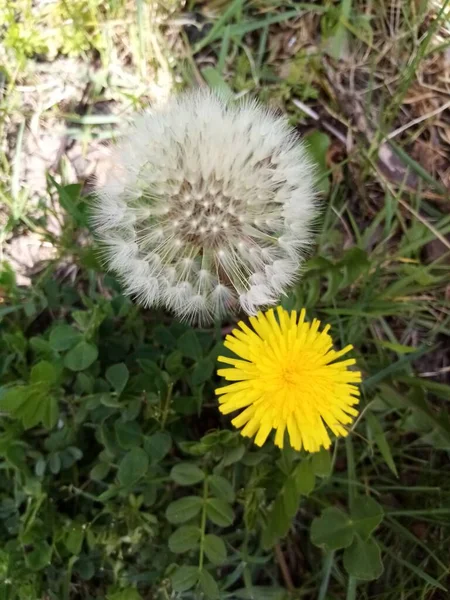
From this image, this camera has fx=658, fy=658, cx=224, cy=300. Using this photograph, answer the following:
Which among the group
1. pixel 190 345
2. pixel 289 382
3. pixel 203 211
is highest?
pixel 203 211

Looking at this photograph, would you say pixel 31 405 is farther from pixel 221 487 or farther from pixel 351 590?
pixel 351 590

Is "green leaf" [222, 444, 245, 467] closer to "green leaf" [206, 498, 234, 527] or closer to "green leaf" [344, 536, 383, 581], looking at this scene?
"green leaf" [206, 498, 234, 527]

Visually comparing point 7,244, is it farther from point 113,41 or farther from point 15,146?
point 113,41

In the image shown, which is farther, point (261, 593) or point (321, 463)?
point (261, 593)

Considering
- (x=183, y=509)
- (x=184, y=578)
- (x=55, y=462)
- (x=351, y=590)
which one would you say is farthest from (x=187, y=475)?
(x=351, y=590)

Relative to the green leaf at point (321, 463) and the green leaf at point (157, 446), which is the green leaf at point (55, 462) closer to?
the green leaf at point (157, 446)

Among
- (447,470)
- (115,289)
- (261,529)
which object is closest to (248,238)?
(115,289)

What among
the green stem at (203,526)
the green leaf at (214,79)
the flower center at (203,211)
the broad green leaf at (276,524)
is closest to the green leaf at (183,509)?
the green stem at (203,526)
